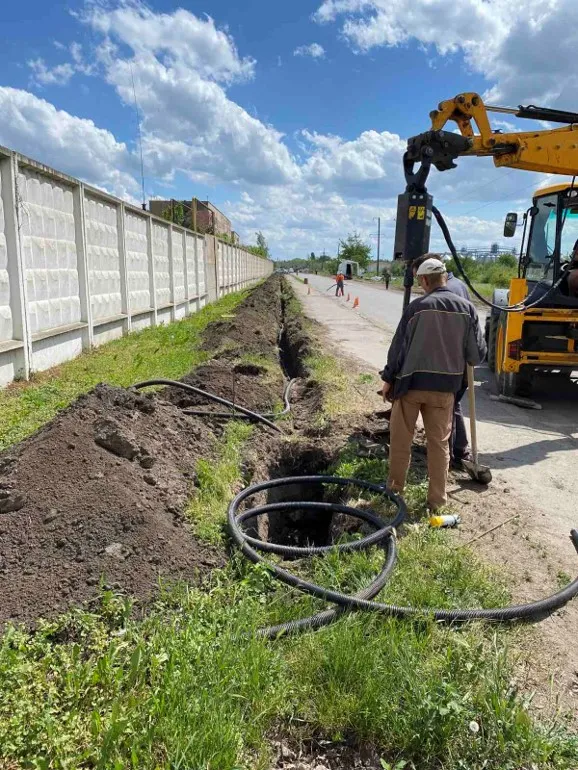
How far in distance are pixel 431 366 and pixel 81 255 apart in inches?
295

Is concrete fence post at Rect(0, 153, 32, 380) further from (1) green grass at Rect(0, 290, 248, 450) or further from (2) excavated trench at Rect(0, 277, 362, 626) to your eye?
(2) excavated trench at Rect(0, 277, 362, 626)

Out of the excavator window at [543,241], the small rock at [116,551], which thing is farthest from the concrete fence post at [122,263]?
the small rock at [116,551]

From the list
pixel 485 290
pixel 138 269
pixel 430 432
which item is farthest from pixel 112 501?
pixel 485 290

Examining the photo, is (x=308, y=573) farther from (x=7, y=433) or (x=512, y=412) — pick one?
(x=512, y=412)

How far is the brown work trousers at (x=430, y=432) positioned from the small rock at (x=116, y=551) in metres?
2.20

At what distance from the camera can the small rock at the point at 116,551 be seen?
2971 millimetres

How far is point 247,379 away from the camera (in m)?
8.12

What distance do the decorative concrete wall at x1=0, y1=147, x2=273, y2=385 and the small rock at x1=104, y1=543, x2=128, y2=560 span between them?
4.68m

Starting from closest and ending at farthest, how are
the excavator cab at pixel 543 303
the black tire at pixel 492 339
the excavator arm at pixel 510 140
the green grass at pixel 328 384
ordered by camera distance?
1. the excavator arm at pixel 510 140
2. the green grass at pixel 328 384
3. the excavator cab at pixel 543 303
4. the black tire at pixel 492 339

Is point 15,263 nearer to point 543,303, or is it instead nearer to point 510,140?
point 510,140

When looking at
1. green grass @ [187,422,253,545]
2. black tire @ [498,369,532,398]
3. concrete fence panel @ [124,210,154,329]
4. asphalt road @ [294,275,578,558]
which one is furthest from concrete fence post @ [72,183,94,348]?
black tire @ [498,369,532,398]

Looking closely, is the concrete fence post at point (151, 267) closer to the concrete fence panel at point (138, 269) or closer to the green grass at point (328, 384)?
the concrete fence panel at point (138, 269)

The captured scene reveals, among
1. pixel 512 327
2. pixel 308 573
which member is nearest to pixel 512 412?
pixel 512 327

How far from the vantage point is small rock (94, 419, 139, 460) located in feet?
12.8
